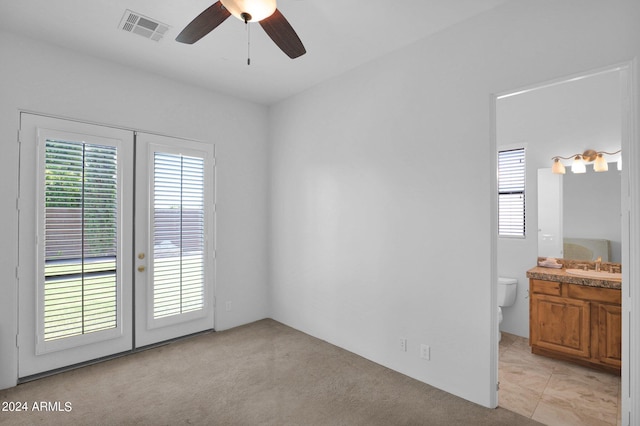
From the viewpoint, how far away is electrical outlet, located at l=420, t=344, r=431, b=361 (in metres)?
2.85

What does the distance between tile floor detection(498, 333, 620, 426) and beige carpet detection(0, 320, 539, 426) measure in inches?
9.1

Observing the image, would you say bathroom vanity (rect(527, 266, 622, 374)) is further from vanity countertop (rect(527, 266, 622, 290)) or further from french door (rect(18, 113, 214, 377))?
french door (rect(18, 113, 214, 377))

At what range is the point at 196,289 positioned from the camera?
3881mm

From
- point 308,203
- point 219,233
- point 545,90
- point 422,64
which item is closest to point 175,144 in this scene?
point 219,233

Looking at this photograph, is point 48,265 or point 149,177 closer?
point 48,265

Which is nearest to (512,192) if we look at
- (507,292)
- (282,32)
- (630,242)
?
(507,292)

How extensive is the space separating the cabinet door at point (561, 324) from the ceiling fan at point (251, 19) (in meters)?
3.37

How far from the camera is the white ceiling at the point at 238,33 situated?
243cm

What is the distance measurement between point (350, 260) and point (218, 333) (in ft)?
6.21

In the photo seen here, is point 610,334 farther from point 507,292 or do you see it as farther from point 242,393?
point 242,393

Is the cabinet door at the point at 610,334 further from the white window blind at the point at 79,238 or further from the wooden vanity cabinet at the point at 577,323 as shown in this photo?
the white window blind at the point at 79,238

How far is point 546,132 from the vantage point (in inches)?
147

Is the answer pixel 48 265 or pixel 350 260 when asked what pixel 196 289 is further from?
pixel 350 260

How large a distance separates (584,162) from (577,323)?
165cm
